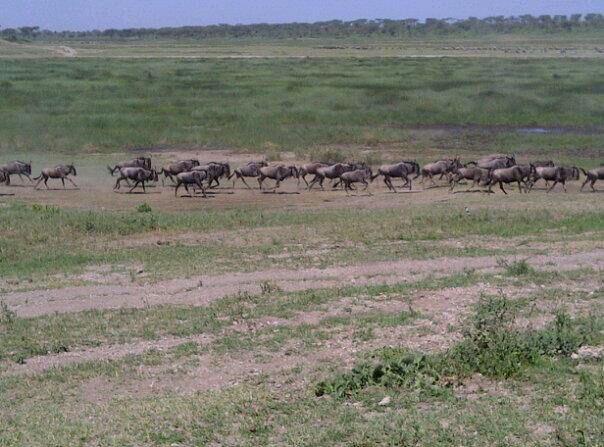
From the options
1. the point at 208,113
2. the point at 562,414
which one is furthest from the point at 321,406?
the point at 208,113

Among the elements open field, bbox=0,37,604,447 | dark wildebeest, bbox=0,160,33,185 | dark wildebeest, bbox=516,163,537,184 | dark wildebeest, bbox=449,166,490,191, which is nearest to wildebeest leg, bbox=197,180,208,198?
open field, bbox=0,37,604,447

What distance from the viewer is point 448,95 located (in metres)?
56.4

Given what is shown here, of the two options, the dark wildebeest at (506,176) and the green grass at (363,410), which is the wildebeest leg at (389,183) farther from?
the green grass at (363,410)

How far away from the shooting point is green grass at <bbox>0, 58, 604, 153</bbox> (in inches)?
1678

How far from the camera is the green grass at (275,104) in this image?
42.6 meters

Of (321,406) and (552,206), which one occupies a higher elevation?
(321,406)

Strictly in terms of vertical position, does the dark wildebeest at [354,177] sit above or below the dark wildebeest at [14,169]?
above

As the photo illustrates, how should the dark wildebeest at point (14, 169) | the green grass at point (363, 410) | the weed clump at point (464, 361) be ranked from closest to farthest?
the green grass at point (363, 410), the weed clump at point (464, 361), the dark wildebeest at point (14, 169)

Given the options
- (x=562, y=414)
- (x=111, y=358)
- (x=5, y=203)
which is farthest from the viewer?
(x=5, y=203)

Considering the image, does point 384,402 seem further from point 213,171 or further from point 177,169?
point 177,169

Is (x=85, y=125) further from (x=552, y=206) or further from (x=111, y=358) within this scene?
(x=111, y=358)

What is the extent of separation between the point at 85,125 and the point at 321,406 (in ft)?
128

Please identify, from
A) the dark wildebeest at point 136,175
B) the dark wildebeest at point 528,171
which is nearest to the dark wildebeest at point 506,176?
the dark wildebeest at point 528,171

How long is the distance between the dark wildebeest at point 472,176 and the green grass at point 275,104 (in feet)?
37.2
